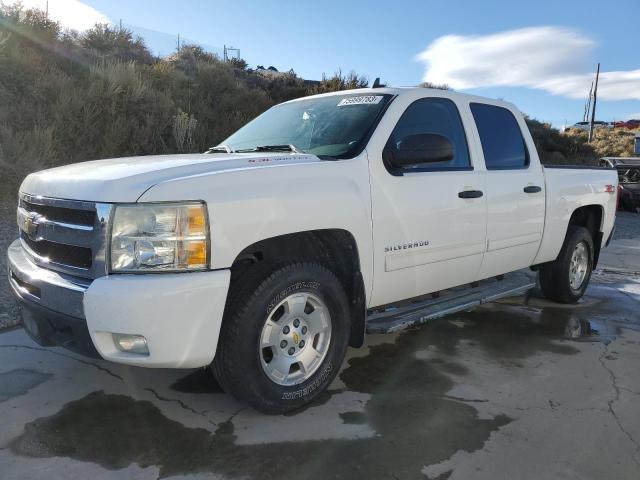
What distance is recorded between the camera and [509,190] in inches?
185

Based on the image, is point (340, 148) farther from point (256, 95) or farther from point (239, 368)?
point (256, 95)

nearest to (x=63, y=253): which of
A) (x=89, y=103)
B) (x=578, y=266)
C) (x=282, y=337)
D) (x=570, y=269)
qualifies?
(x=282, y=337)

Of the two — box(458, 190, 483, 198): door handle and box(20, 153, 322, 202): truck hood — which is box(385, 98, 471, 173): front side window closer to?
box(458, 190, 483, 198): door handle

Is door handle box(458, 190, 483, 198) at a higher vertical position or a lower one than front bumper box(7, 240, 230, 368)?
higher

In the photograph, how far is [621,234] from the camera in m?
12.3

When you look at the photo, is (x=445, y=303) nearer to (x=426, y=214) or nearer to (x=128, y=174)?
(x=426, y=214)

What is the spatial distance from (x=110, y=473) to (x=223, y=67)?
1541 centimetres

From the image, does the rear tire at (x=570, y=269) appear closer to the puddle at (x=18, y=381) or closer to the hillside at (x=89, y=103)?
the puddle at (x=18, y=381)

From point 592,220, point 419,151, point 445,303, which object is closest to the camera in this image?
point 419,151

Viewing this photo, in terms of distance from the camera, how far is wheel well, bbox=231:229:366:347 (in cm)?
321

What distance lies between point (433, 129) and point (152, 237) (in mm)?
2435

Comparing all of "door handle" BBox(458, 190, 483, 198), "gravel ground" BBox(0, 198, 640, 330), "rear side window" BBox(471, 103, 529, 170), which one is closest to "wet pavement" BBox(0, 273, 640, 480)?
"gravel ground" BBox(0, 198, 640, 330)

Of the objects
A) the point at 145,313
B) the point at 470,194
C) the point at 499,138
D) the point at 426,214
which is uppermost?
the point at 499,138

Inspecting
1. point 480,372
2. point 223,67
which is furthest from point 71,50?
point 480,372
